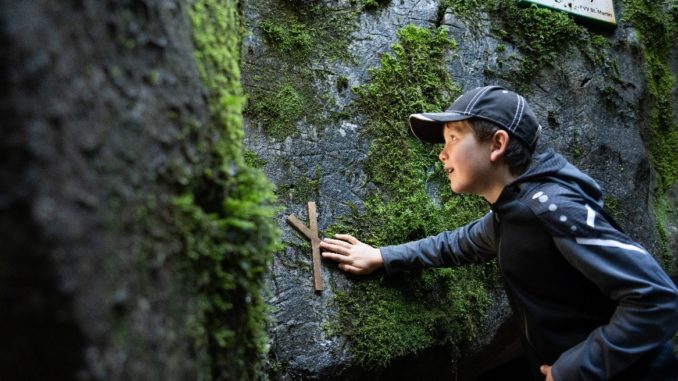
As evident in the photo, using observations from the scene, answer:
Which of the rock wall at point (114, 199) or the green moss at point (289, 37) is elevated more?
the rock wall at point (114, 199)

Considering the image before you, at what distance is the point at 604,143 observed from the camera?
386 centimetres

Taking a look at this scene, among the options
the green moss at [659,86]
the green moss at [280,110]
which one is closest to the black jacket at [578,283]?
the green moss at [280,110]

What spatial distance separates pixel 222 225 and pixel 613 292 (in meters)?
1.61

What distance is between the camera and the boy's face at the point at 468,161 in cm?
256

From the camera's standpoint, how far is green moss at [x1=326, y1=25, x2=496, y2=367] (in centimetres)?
279

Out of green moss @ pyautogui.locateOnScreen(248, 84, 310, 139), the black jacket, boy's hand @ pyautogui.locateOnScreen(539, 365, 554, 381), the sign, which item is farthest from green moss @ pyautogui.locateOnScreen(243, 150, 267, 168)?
the sign

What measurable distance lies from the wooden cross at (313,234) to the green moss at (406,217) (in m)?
0.11

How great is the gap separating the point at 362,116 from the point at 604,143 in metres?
1.80

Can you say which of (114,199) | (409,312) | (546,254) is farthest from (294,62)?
(114,199)

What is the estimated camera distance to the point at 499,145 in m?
2.54

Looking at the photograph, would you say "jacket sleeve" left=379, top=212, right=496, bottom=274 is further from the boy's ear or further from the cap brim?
the cap brim

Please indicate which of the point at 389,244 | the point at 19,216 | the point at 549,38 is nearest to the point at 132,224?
the point at 19,216

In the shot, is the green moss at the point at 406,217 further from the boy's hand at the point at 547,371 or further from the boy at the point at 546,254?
the boy's hand at the point at 547,371

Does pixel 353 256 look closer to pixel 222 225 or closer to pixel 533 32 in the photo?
pixel 222 225
